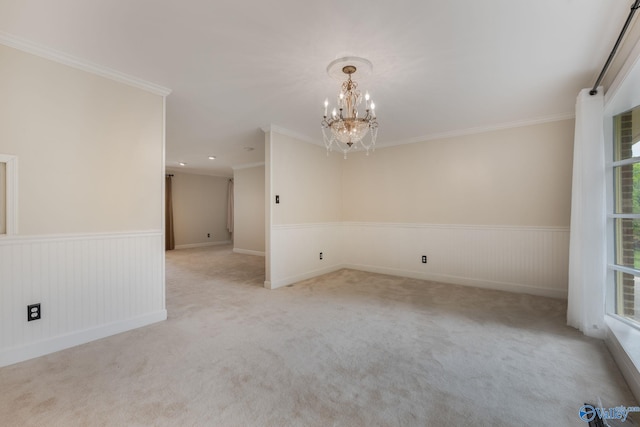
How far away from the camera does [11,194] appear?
215 centimetres

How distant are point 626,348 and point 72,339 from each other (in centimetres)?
449

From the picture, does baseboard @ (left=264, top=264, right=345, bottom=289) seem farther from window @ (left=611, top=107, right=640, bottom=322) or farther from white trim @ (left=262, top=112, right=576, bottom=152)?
window @ (left=611, top=107, right=640, bottom=322)

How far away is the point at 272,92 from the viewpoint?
3.10 meters

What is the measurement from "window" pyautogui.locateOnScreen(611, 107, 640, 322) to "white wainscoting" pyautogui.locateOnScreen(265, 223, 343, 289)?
12.6 feet

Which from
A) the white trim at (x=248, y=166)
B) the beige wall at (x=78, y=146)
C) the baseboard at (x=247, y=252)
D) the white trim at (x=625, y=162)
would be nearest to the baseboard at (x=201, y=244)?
the baseboard at (x=247, y=252)

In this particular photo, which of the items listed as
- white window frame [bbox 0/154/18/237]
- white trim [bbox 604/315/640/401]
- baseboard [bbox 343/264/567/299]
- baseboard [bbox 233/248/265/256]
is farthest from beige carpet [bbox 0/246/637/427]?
baseboard [bbox 233/248/265/256]

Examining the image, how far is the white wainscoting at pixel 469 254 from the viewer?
12.6ft

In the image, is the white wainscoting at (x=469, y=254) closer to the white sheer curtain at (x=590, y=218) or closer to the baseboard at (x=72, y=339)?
the white sheer curtain at (x=590, y=218)

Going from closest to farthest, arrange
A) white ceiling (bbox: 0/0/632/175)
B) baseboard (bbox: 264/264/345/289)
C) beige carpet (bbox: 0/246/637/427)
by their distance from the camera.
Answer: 1. beige carpet (bbox: 0/246/637/427)
2. white ceiling (bbox: 0/0/632/175)
3. baseboard (bbox: 264/264/345/289)

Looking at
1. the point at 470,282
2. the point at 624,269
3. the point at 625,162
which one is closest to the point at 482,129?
the point at 625,162

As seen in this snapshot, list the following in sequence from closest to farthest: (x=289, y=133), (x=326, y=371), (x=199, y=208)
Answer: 1. (x=326, y=371)
2. (x=289, y=133)
3. (x=199, y=208)

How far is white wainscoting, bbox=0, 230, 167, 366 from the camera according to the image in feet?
7.11

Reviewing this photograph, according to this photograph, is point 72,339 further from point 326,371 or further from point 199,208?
point 199,208

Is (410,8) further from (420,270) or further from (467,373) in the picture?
(420,270)
